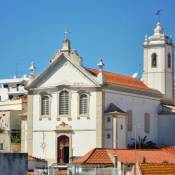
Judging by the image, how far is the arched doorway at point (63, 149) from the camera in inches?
2344

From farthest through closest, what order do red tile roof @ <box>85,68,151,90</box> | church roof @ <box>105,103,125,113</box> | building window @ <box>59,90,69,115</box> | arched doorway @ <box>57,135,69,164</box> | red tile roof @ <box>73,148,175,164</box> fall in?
1. red tile roof @ <box>85,68,151,90</box>
2. building window @ <box>59,90,69,115</box>
3. arched doorway @ <box>57,135,69,164</box>
4. church roof @ <box>105,103,125,113</box>
5. red tile roof @ <box>73,148,175,164</box>

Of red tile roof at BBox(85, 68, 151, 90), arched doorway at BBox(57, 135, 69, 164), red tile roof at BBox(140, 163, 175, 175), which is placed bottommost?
red tile roof at BBox(140, 163, 175, 175)

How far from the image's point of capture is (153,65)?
221 ft

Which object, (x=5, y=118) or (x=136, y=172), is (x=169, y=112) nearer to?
(x=5, y=118)

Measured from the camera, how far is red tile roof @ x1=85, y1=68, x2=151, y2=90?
2377 inches

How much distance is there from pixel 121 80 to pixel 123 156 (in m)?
16.9

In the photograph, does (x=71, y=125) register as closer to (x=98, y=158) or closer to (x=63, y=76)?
(x=63, y=76)

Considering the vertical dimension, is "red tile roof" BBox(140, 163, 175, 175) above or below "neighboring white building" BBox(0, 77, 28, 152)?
below

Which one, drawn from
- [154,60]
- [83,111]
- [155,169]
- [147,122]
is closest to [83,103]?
[83,111]

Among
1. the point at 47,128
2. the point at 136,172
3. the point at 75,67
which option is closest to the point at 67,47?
the point at 75,67

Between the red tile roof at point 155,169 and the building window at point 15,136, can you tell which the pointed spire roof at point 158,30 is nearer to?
the building window at point 15,136

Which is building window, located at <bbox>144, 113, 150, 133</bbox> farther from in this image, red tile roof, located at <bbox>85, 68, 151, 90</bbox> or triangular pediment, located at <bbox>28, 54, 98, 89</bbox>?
triangular pediment, located at <bbox>28, 54, 98, 89</bbox>

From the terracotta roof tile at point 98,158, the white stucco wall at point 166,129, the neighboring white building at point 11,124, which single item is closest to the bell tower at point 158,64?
the white stucco wall at point 166,129

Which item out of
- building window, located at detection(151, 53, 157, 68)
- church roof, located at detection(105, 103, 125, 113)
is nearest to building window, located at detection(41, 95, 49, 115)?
church roof, located at detection(105, 103, 125, 113)
